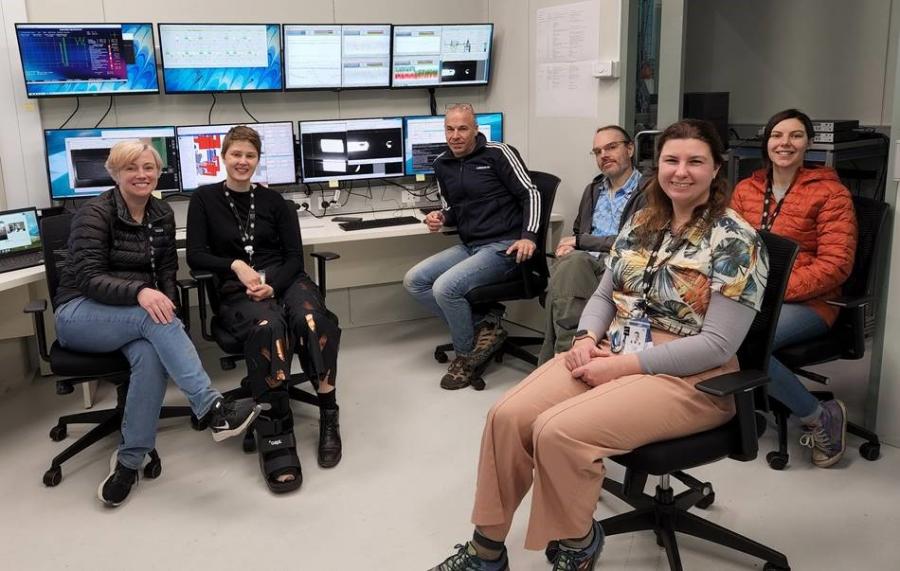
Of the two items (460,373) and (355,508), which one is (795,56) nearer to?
(460,373)

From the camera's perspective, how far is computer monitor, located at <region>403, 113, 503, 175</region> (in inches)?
171

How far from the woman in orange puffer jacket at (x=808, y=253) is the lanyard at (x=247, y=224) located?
2011 mm

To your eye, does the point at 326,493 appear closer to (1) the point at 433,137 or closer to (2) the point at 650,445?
(2) the point at 650,445

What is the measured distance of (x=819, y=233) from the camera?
9.12 ft

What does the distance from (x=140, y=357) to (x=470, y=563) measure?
141 centimetres

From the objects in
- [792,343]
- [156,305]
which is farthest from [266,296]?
[792,343]

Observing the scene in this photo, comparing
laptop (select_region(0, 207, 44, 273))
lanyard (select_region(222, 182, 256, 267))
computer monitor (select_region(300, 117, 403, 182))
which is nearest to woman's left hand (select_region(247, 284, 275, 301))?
lanyard (select_region(222, 182, 256, 267))

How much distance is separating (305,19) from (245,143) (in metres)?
1.46

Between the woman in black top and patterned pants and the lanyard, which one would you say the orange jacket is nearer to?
the woman in black top and patterned pants

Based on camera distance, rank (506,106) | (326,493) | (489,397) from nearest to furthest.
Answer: (326,493)
(489,397)
(506,106)

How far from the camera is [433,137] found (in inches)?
173

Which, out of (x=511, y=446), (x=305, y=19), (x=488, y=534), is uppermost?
(x=305, y=19)

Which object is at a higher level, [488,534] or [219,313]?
[219,313]

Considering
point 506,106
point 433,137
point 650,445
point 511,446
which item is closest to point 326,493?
point 511,446
